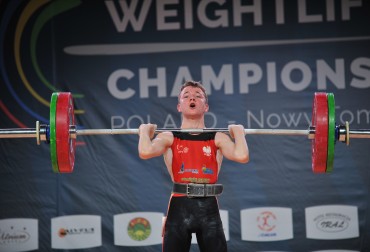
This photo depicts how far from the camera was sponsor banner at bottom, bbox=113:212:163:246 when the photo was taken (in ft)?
18.3

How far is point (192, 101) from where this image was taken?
12.5 feet

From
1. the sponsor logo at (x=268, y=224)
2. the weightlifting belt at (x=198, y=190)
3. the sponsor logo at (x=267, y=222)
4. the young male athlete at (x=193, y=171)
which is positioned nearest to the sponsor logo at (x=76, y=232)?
the sponsor logo at (x=268, y=224)

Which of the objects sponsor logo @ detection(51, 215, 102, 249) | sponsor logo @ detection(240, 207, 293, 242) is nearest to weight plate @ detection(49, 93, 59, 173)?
sponsor logo @ detection(51, 215, 102, 249)

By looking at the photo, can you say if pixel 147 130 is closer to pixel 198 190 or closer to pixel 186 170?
pixel 186 170

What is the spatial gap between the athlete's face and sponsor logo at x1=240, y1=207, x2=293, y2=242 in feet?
6.60

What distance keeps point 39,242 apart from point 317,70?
3.05 meters

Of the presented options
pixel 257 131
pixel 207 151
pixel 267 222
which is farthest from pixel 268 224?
pixel 207 151

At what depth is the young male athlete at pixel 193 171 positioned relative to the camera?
11.6 feet

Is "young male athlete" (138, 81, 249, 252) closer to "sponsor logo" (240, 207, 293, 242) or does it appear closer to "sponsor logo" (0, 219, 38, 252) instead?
"sponsor logo" (240, 207, 293, 242)

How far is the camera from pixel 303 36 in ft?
18.5

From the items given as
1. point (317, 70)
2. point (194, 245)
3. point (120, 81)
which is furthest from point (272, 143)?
point (120, 81)

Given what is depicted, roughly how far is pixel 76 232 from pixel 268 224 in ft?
5.85

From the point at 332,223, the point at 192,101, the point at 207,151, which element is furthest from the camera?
the point at 332,223

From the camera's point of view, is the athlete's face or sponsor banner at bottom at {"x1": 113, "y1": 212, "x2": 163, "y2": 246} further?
sponsor banner at bottom at {"x1": 113, "y1": 212, "x2": 163, "y2": 246}
